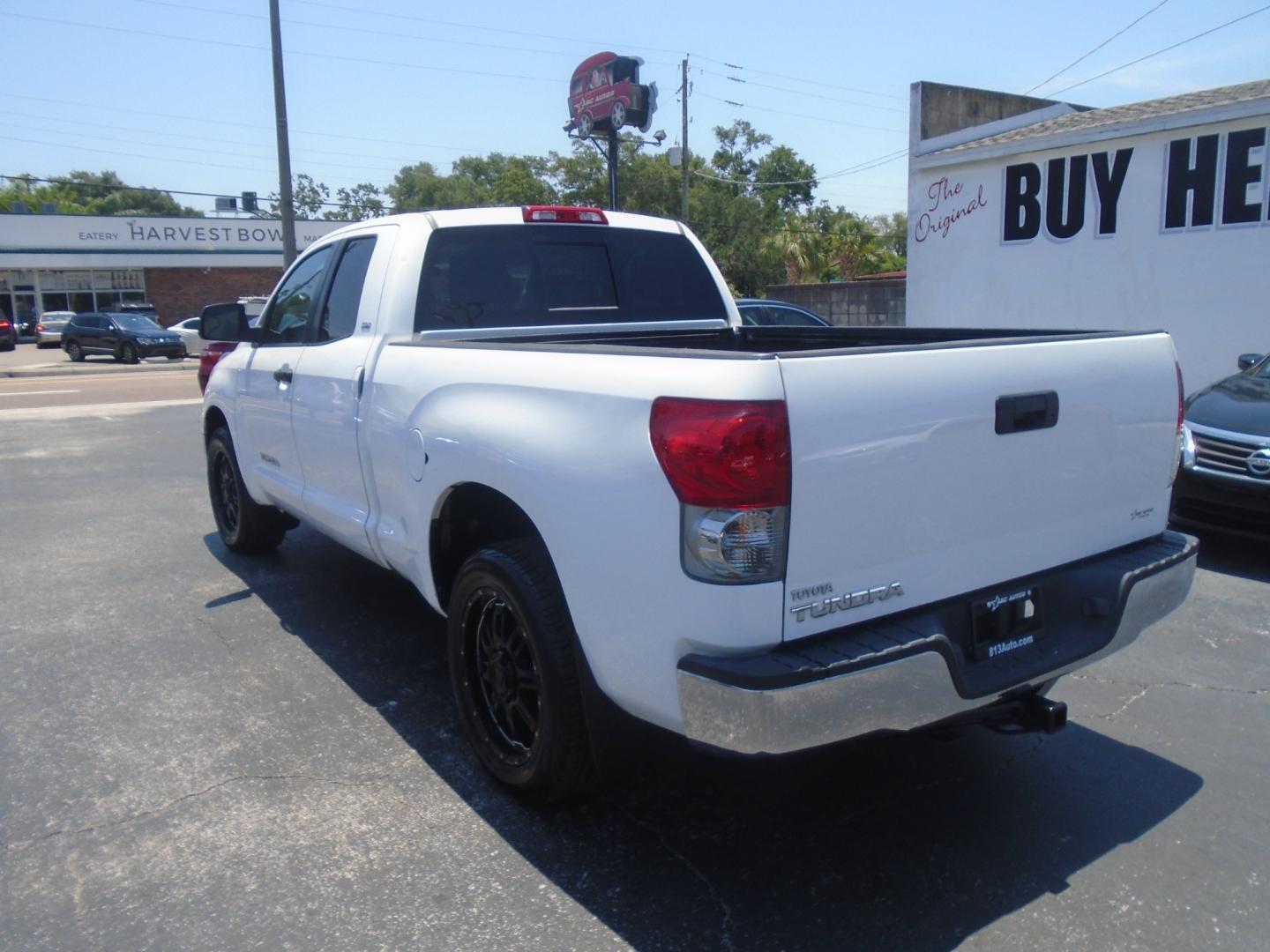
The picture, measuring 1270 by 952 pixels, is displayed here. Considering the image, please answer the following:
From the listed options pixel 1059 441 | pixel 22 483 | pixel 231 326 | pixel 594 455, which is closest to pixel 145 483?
pixel 22 483

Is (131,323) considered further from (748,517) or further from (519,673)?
(748,517)

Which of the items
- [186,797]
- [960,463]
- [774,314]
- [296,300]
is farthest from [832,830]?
[774,314]

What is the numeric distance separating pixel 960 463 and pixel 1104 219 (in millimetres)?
11893

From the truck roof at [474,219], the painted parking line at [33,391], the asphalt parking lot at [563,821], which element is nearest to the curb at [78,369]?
the painted parking line at [33,391]

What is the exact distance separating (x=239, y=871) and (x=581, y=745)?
3.60 feet

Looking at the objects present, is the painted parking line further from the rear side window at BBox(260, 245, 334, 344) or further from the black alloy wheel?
the rear side window at BBox(260, 245, 334, 344)

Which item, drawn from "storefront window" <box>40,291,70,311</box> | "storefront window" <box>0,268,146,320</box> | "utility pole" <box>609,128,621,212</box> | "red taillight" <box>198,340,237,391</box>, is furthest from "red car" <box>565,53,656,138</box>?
"storefront window" <box>40,291,70,311</box>

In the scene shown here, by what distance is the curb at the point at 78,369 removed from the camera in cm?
2739

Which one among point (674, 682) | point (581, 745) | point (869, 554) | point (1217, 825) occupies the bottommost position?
point (1217, 825)

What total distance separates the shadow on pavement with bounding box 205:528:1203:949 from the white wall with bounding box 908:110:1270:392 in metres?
9.94

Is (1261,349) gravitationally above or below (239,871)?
above

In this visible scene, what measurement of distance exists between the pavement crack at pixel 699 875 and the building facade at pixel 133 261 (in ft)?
150

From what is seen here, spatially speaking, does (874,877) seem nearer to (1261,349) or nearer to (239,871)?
(239,871)

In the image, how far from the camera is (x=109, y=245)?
46.5 m
